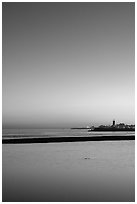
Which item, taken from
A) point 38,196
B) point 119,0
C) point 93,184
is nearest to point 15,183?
point 38,196

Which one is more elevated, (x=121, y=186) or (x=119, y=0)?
(x=119, y=0)

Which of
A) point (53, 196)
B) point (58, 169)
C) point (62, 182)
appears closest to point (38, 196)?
point (53, 196)

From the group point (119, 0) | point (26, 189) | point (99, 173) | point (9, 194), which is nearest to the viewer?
point (119, 0)

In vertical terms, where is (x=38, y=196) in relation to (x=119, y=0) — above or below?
below

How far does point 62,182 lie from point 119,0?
8759mm

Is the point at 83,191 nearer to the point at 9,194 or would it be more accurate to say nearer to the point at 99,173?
the point at 9,194

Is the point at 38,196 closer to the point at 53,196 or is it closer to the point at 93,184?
the point at 53,196

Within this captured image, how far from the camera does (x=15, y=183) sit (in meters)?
13.5

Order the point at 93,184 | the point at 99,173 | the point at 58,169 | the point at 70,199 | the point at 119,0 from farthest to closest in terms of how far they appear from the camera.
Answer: the point at 58,169 → the point at 99,173 → the point at 93,184 → the point at 70,199 → the point at 119,0

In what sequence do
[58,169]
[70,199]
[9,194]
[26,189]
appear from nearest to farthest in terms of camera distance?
[70,199] < [9,194] < [26,189] < [58,169]

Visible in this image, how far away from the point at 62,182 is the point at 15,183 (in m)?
2.27

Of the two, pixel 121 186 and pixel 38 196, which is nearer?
pixel 38 196

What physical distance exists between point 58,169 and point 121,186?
596 cm

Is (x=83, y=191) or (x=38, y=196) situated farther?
(x=83, y=191)
